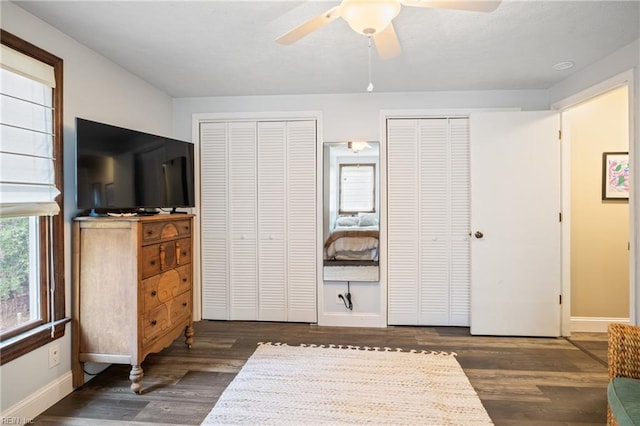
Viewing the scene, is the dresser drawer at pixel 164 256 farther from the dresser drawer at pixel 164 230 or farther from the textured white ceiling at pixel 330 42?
the textured white ceiling at pixel 330 42

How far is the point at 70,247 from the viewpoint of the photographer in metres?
2.14

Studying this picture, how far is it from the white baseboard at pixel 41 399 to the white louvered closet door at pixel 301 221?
5.92 feet

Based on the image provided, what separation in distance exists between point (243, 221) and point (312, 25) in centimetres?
225

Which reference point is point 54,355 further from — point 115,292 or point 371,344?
point 371,344

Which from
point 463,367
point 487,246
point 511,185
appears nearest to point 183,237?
point 463,367

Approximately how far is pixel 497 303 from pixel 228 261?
8.64 feet

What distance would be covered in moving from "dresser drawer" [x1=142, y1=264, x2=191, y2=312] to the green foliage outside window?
2.11 feet

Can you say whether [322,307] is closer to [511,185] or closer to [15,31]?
[511,185]

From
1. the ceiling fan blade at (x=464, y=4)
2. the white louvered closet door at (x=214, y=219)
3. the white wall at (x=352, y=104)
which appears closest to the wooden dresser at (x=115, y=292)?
the white louvered closet door at (x=214, y=219)

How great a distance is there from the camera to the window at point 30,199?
5.73 ft

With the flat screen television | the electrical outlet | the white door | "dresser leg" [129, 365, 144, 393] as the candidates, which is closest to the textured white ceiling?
the white door

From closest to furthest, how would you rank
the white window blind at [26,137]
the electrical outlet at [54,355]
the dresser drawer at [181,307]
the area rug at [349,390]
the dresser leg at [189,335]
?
the white window blind at [26,137] < the area rug at [349,390] < the electrical outlet at [54,355] < the dresser drawer at [181,307] < the dresser leg at [189,335]

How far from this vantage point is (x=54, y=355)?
2010mm

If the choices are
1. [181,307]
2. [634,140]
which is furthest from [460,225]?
[181,307]
